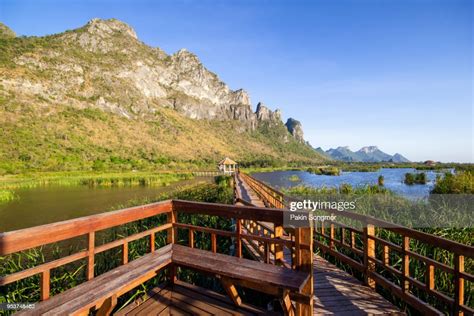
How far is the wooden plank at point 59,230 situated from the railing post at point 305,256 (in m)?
1.86

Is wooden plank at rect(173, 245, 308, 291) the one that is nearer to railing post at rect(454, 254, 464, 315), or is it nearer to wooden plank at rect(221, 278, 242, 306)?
wooden plank at rect(221, 278, 242, 306)

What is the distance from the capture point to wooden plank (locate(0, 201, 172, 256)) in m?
1.93

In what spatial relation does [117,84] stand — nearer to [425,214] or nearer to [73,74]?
[73,74]

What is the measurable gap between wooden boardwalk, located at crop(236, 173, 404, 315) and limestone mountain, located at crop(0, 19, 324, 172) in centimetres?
4712

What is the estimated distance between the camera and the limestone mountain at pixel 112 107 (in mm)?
52719

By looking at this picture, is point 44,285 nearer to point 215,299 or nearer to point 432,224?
point 215,299

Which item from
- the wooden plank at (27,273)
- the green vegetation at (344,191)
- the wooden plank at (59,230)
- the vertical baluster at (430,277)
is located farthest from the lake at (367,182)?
the wooden plank at (27,273)

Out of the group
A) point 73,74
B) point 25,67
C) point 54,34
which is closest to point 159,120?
point 73,74

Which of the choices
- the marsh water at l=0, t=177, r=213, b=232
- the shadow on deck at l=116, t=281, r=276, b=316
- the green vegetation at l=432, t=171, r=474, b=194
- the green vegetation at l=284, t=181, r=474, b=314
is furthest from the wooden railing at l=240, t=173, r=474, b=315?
the marsh water at l=0, t=177, r=213, b=232

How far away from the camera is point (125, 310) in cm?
304

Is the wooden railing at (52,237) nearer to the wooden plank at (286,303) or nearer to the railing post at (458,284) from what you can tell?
the wooden plank at (286,303)

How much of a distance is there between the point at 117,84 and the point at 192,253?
10276 cm

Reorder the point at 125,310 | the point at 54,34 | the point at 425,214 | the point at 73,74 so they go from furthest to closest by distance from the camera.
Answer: the point at 54,34, the point at 73,74, the point at 425,214, the point at 125,310

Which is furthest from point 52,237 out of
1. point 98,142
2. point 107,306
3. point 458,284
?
point 98,142
